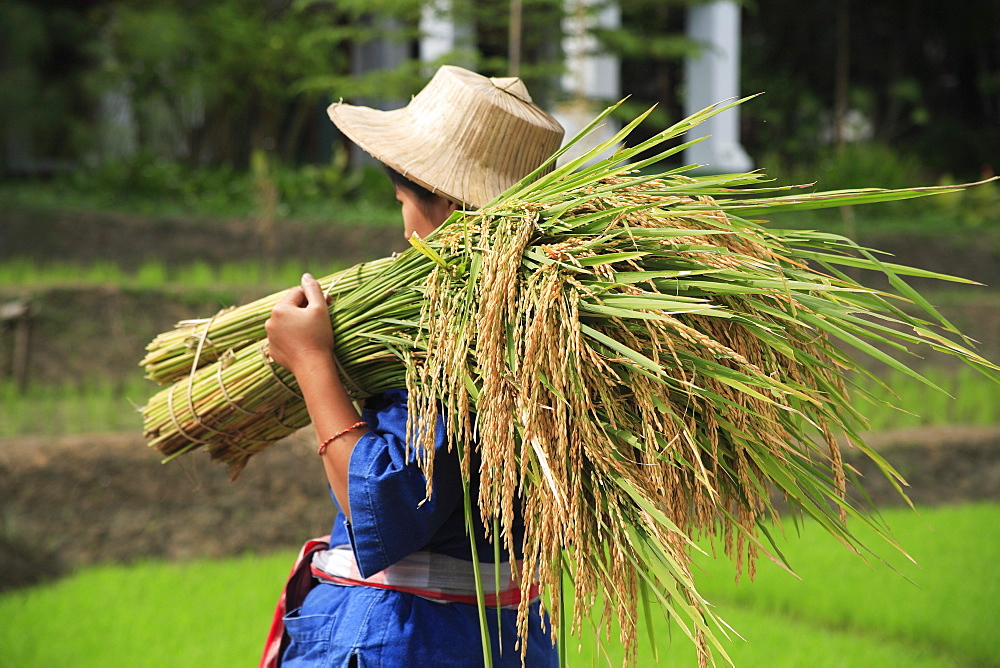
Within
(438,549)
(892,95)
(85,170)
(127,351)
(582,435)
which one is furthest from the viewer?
(892,95)

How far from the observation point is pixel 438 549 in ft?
4.64

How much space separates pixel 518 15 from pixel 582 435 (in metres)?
5.72

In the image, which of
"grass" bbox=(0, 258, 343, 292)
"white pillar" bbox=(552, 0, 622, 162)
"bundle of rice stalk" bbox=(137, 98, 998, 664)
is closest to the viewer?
"bundle of rice stalk" bbox=(137, 98, 998, 664)

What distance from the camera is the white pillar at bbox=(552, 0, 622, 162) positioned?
6656 mm

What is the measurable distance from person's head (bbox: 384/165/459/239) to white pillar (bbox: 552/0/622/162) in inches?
184

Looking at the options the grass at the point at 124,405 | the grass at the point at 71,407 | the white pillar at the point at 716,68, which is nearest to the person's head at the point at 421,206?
the grass at the point at 124,405

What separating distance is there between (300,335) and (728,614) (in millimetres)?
2595

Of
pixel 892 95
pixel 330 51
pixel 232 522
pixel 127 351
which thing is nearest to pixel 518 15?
pixel 330 51

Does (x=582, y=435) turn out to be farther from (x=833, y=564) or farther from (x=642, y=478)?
(x=833, y=564)

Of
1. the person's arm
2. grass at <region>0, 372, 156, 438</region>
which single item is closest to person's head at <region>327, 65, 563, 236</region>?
the person's arm

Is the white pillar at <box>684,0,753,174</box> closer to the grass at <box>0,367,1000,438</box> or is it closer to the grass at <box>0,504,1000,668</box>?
the grass at <box>0,367,1000,438</box>

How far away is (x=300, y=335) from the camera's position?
142 cm

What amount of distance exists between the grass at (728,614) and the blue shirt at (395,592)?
5.43ft

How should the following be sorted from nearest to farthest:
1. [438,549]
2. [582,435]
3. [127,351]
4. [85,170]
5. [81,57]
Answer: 1. [582,435]
2. [438,549]
3. [127,351]
4. [85,170]
5. [81,57]
